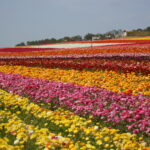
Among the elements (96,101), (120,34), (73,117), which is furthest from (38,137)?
(120,34)

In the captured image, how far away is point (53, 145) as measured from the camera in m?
4.51

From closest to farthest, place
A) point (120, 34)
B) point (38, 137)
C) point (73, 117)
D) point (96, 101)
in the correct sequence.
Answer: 1. point (38, 137)
2. point (73, 117)
3. point (96, 101)
4. point (120, 34)

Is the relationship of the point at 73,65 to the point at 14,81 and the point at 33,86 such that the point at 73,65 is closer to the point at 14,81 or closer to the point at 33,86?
the point at 14,81

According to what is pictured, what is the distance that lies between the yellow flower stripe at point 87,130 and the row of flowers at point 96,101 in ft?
1.01

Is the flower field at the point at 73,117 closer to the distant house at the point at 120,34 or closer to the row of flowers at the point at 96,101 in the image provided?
the row of flowers at the point at 96,101

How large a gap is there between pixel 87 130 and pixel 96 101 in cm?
218

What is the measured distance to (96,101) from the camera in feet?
24.3

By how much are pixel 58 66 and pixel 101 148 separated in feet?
39.5

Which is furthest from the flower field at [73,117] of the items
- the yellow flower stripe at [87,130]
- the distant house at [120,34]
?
the distant house at [120,34]

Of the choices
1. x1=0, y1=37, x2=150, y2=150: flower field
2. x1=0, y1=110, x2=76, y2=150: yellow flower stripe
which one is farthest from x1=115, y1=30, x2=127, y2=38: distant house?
x1=0, y1=110, x2=76, y2=150: yellow flower stripe

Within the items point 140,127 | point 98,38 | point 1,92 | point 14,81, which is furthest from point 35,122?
point 98,38

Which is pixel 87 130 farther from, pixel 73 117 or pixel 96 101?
pixel 96 101

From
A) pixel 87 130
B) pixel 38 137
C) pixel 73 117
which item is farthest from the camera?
pixel 73 117

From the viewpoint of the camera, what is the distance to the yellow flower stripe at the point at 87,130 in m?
4.72
